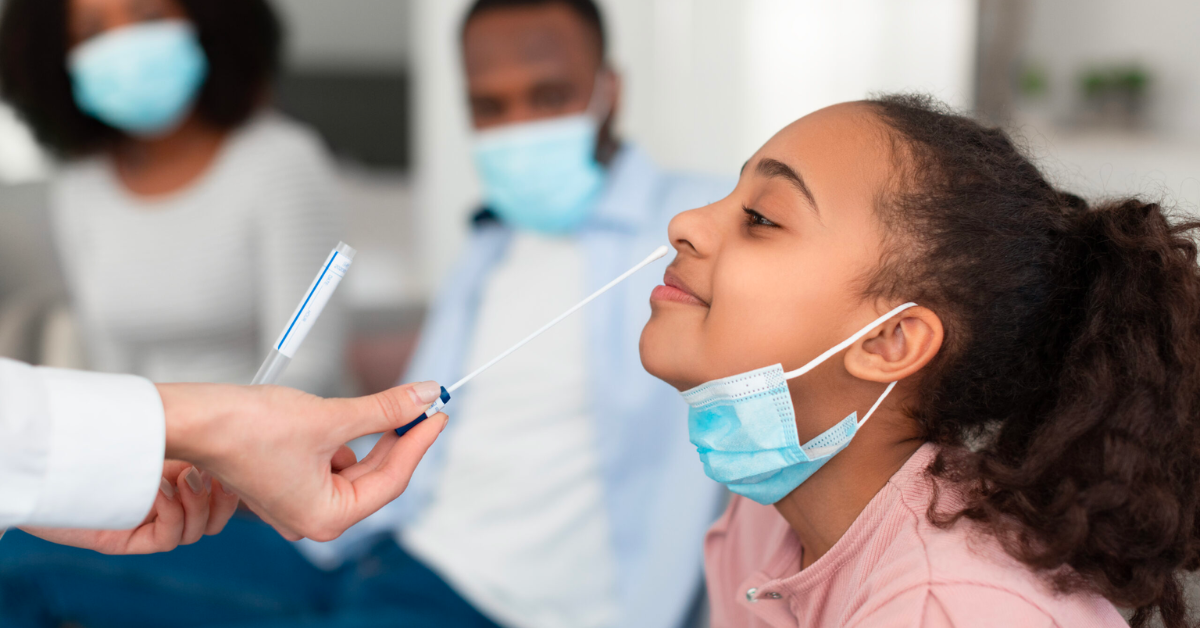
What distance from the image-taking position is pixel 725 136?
228 centimetres

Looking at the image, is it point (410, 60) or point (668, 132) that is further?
point (410, 60)

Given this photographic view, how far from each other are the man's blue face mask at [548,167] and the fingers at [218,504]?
2.88 feet

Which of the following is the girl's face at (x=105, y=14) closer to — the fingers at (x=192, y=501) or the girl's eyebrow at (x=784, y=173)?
the fingers at (x=192, y=501)

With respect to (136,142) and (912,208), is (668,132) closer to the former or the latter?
(136,142)

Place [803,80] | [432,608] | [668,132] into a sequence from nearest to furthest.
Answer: [432,608] < [803,80] < [668,132]

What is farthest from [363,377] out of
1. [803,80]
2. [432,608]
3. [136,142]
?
[803,80]

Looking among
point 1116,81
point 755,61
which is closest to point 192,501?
point 755,61

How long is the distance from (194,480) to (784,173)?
596mm

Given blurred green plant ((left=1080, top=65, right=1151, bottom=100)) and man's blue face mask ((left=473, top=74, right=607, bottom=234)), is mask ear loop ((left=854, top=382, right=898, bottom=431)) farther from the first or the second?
blurred green plant ((left=1080, top=65, right=1151, bottom=100))

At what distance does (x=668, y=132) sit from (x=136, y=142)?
1.29 meters

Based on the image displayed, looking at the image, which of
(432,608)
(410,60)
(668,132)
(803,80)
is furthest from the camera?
(410,60)

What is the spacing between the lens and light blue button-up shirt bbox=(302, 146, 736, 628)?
129 cm

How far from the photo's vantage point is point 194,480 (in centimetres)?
79

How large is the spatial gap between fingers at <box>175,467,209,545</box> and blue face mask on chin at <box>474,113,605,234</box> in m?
0.89
